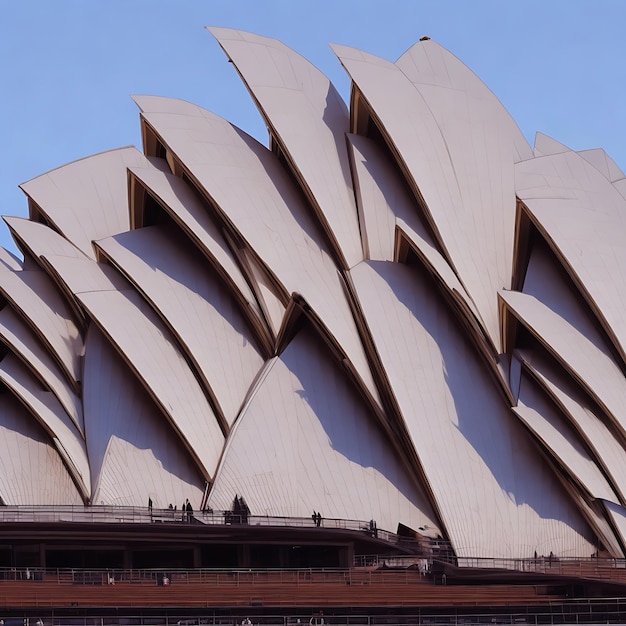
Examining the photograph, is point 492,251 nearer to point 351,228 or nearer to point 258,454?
point 351,228

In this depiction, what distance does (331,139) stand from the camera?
52.8 m

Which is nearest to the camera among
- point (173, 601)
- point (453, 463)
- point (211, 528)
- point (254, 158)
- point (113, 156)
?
point (173, 601)

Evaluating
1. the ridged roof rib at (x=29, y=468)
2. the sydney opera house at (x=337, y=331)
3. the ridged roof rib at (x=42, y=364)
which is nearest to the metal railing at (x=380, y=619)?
the sydney opera house at (x=337, y=331)

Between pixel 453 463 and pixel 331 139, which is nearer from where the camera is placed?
pixel 453 463

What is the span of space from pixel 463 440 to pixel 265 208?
1131 centimetres

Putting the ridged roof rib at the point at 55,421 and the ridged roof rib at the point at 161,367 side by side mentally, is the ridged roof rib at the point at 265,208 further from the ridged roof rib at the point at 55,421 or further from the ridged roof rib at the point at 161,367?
the ridged roof rib at the point at 55,421

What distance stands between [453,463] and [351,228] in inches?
384

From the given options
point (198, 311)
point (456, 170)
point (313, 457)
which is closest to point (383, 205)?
point (456, 170)

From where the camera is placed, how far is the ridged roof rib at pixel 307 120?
2007 inches

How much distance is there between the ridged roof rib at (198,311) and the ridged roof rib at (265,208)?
278cm

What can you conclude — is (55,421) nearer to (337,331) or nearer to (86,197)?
(337,331)

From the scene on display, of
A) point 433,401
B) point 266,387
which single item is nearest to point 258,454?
point 266,387

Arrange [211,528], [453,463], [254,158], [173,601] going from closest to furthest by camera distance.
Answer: [173,601] → [211,528] → [453,463] → [254,158]

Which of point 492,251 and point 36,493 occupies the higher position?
point 492,251
